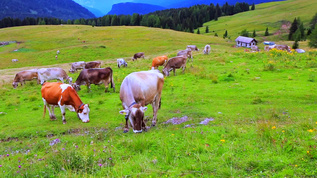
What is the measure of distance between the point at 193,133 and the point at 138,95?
330 cm

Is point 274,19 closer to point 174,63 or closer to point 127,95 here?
point 174,63

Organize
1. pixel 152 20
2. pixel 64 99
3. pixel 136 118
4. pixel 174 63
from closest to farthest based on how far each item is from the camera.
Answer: pixel 136 118 → pixel 64 99 → pixel 174 63 → pixel 152 20

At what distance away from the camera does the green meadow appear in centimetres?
518

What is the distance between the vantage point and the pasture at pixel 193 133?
519 centimetres

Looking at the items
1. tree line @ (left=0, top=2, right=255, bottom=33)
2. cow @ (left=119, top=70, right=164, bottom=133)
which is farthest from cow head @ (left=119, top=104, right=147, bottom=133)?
tree line @ (left=0, top=2, right=255, bottom=33)

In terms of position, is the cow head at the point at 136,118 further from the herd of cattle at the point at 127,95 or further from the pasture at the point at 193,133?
the pasture at the point at 193,133

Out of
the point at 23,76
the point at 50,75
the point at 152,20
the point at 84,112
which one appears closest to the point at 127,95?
the point at 84,112

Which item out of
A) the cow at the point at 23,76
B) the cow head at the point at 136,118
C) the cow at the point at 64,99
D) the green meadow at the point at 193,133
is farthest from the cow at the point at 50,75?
the cow head at the point at 136,118

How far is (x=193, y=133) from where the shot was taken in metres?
7.34

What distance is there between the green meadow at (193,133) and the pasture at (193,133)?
26 millimetres

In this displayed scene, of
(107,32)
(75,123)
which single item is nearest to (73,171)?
(75,123)

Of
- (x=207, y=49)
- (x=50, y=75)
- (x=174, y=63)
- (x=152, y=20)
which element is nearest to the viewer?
(x=174, y=63)

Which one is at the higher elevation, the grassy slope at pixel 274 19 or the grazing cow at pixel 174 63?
the grassy slope at pixel 274 19

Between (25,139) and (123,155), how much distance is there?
6.37 meters
